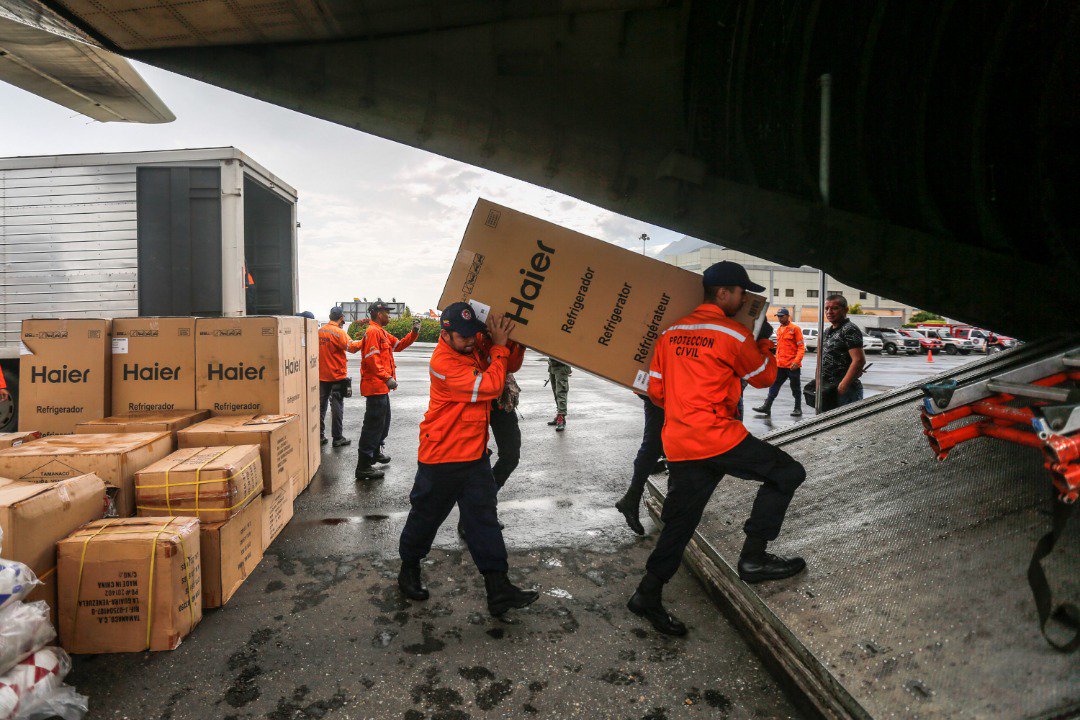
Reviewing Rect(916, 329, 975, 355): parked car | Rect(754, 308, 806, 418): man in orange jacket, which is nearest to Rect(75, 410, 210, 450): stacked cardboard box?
Rect(754, 308, 806, 418): man in orange jacket

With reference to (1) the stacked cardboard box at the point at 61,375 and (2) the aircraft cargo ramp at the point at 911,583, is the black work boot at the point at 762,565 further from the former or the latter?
(1) the stacked cardboard box at the point at 61,375

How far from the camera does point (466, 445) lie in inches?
119

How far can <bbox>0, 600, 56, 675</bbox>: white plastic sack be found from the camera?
2062mm

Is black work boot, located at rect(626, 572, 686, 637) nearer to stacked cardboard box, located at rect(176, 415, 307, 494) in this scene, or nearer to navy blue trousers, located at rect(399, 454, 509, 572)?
navy blue trousers, located at rect(399, 454, 509, 572)

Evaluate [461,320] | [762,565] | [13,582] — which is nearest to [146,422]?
[13,582]

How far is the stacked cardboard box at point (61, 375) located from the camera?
3943 millimetres

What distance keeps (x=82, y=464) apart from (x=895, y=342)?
113ft

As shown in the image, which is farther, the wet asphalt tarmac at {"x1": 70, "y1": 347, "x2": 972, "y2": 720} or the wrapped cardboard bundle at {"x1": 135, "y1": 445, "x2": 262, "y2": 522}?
the wrapped cardboard bundle at {"x1": 135, "y1": 445, "x2": 262, "y2": 522}

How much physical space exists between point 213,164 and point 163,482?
12.9 feet

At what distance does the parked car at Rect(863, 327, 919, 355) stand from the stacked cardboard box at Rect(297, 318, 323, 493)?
31.4 m

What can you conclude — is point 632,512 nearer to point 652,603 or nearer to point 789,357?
point 652,603

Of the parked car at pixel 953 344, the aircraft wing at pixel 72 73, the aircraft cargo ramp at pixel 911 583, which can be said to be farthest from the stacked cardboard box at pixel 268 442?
the parked car at pixel 953 344

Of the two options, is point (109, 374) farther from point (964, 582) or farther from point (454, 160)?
point (964, 582)

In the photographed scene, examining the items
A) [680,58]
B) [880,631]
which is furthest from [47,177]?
[880,631]
